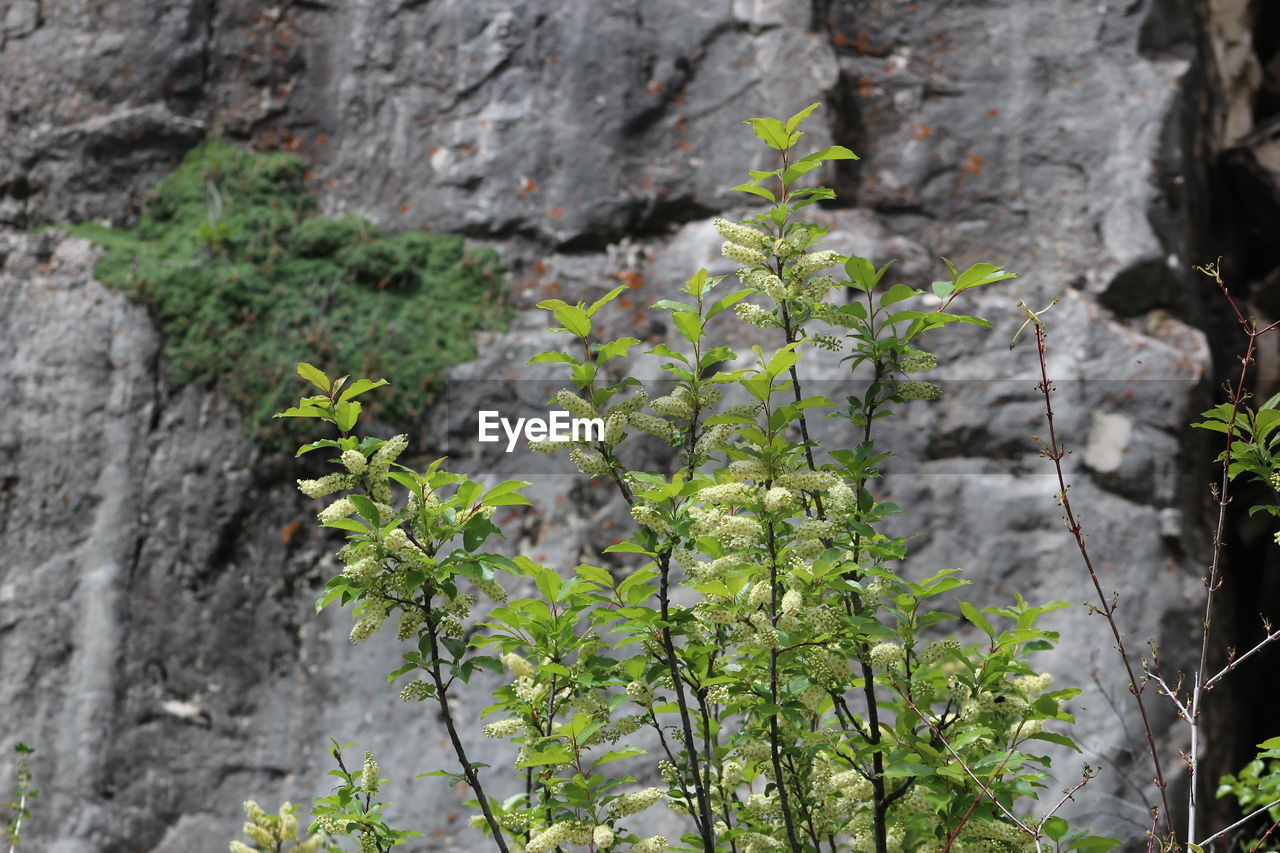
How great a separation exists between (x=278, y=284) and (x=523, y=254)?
46.4 inches

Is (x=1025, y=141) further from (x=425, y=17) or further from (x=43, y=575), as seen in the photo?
(x=43, y=575)

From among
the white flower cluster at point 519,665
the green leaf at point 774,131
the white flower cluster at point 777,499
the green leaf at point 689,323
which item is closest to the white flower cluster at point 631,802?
the white flower cluster at point 519,665

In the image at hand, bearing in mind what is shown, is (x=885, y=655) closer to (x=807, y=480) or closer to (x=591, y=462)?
(x=807, y=480)

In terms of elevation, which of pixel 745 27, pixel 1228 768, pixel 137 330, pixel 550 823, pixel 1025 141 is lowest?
pixel 1228 768

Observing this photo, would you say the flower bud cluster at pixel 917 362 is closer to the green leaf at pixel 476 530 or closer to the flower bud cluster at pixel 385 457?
the green leaf at pixel 476 530

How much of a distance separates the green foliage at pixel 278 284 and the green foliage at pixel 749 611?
2947 mm

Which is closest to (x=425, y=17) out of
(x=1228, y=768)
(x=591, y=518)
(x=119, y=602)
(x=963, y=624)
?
(x=591, y=518)

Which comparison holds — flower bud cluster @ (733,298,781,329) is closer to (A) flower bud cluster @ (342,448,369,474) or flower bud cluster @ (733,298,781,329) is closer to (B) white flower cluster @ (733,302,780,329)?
(B) white flower cluster @ (733,302,780,329)

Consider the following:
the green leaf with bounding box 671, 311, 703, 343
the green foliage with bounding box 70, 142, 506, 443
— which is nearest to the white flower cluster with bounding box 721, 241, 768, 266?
the green leaf with bounding box 671, 311, 703, 343

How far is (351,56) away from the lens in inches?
224

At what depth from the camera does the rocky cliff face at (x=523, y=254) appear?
15.2 feet

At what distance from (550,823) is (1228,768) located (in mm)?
4173

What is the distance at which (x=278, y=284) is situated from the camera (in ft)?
17.2

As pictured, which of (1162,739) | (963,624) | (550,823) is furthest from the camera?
(963,624)
